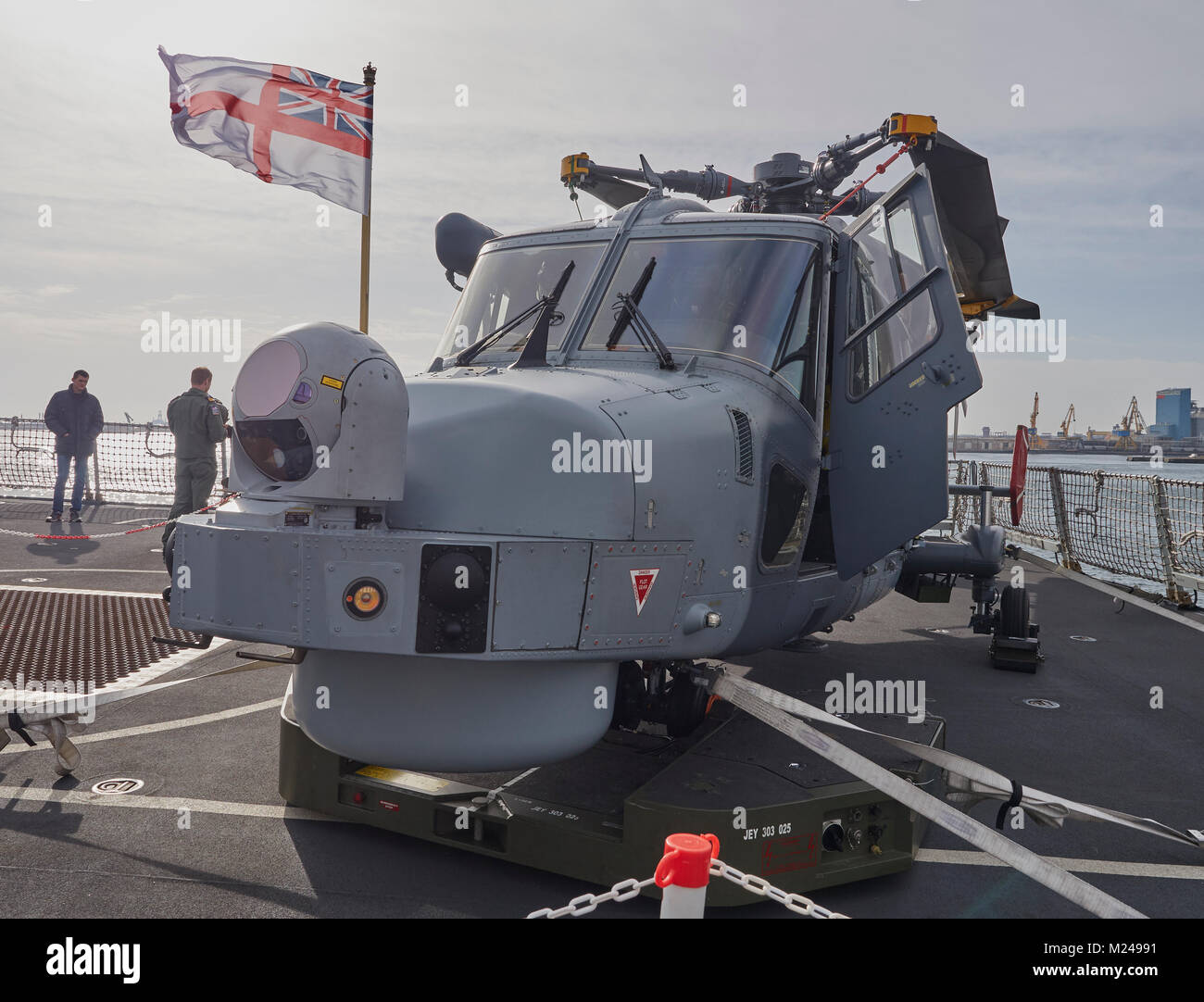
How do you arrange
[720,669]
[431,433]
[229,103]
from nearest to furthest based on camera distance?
[431,433] → [720,669] → [229,103]

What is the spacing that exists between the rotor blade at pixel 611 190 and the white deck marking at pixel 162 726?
4.91 m

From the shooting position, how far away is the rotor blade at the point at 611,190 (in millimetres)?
8133

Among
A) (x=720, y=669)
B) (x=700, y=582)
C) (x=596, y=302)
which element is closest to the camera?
(x=700, y=582)

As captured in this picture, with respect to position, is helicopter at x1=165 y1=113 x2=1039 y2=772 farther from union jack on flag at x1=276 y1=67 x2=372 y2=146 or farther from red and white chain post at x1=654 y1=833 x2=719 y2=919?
union jack on flag at x1=276 y1=67 x2=372 y2=146

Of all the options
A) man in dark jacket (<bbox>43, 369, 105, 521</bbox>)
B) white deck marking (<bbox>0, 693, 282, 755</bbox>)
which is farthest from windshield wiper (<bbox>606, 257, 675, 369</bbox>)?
man in dark jacket (<bbox>43, 369, 105, 521</bbox>)

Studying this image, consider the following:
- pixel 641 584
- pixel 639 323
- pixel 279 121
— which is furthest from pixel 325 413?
pixel 279 121

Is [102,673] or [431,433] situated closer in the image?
[431,433]

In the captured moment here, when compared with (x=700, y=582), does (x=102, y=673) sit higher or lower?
lower

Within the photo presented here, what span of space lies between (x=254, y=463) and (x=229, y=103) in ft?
16.6

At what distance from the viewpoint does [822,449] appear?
5.30 meters

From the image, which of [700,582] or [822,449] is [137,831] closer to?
[700,582]

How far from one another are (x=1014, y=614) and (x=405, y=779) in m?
6.38
